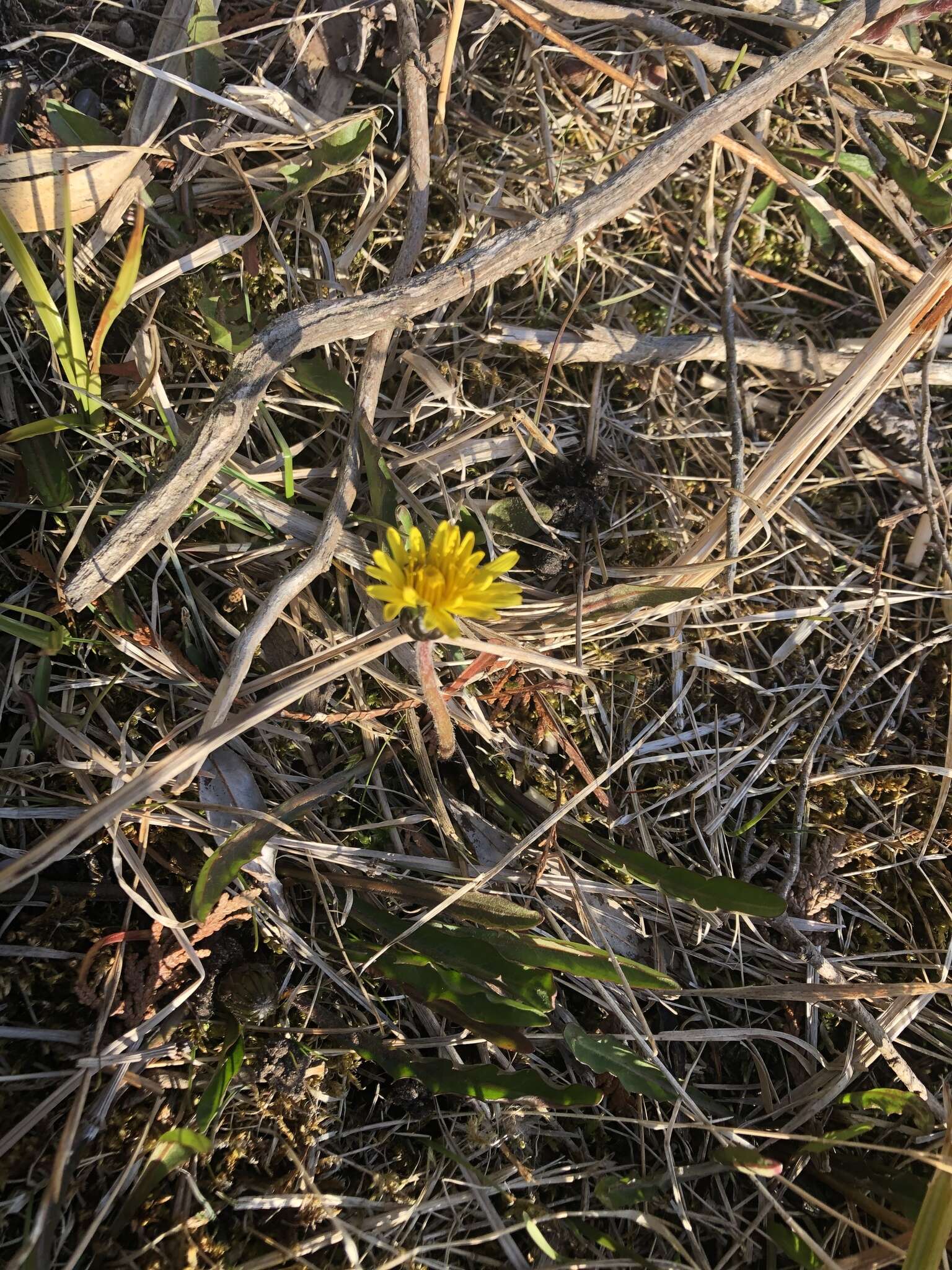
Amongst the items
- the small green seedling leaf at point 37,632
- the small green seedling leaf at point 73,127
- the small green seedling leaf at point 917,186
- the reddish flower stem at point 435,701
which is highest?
the small green seedling leaf at point 73,127

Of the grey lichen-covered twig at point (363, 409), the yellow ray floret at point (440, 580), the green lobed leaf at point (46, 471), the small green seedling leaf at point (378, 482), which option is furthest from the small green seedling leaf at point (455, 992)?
the green lobed leaf at point (46, 471)

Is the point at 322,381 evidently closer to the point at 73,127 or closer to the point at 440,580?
the point at 440,580

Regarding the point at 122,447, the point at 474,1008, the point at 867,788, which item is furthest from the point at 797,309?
the point at 474,1008

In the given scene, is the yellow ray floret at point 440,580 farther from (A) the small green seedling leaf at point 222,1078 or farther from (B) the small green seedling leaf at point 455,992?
(A) the small green seedling leaf at point 222,1078

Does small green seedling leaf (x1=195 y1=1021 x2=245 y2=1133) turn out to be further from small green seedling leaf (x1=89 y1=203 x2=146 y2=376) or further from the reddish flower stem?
small green seedling leaf (x1=89 y1=203 x2=146 y2=376)

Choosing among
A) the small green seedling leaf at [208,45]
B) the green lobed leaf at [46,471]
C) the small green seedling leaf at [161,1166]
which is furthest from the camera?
the small green seedling leaf at [208,45]

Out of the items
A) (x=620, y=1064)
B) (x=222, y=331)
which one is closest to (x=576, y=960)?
(x=620, y=1064)
